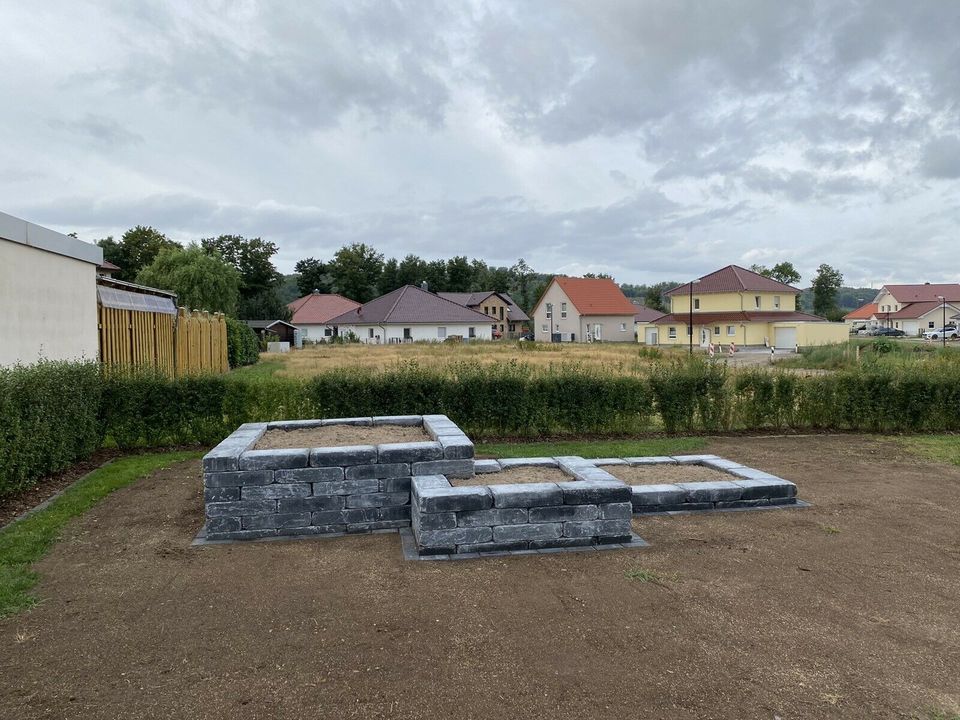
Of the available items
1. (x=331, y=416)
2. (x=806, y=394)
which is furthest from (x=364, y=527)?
(x=806, y=394)

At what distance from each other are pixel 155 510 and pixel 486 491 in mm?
3685

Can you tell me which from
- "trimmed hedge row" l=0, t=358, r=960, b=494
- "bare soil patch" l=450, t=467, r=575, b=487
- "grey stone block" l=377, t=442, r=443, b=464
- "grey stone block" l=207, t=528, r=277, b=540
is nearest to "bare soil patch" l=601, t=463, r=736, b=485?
"bare soil patch" l=450, t=467, r=575, b=487

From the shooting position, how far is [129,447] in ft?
33.8

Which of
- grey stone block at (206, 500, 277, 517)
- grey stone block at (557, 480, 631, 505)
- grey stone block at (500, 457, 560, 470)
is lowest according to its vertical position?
grey stone block at (206, 500, 277, 517)

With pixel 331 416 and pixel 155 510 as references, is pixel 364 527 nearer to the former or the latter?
pixel 155 510

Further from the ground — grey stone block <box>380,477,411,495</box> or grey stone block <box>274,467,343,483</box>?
grey stone block <box>274,467,343,483</box>

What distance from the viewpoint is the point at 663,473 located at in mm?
7492

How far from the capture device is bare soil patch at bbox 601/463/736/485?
23.6ft

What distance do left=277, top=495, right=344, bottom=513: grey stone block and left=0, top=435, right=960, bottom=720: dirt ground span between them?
0.30 metres

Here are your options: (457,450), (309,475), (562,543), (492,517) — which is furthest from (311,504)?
(562,543)

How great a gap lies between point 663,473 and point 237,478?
Result: 14.7 feet

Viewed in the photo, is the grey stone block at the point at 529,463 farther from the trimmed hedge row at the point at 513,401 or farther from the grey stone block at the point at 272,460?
the trimmed hedge row at the point at 513,401

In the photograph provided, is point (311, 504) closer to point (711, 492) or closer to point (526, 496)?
point (526, 496)

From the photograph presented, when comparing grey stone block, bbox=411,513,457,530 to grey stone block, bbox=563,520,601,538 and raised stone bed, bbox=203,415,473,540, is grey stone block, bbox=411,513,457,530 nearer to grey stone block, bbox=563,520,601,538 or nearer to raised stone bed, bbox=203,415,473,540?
raised stone bed, bbox=203,415,473,540
